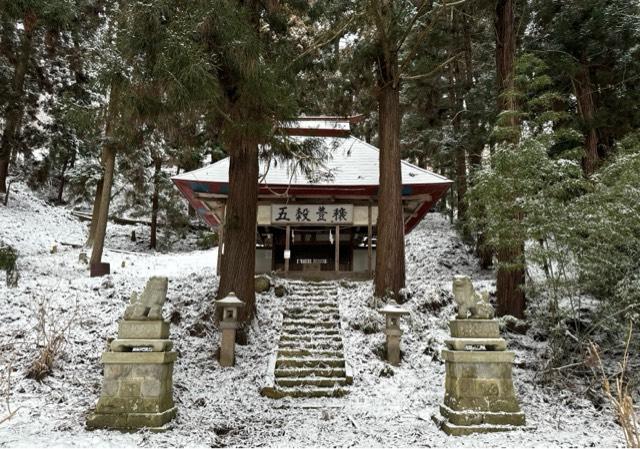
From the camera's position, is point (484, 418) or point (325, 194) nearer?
point (484, 418)

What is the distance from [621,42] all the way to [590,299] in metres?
5.40

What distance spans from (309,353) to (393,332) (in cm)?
140

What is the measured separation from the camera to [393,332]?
701 centimetres

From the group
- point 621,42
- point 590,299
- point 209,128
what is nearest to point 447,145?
point 621,42

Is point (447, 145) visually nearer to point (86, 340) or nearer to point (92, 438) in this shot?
point (86, 340)

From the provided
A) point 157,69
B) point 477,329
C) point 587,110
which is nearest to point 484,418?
point 477,329

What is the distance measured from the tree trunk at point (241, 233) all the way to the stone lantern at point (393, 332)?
2.48 meters

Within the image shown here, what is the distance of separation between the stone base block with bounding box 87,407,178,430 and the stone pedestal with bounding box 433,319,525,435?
3142 millimetres

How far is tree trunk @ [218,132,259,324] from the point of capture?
7.91 meters

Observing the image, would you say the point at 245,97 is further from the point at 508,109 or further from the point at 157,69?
the point at 508,109

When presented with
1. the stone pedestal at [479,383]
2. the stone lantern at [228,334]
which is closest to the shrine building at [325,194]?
the stone lantern at [228,334]

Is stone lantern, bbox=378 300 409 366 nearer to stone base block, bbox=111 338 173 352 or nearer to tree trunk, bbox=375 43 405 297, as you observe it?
tree trunk, bbox=375 43 405 297

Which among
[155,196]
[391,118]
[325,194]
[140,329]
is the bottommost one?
[140,329]

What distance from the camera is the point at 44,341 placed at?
6.04 meters
